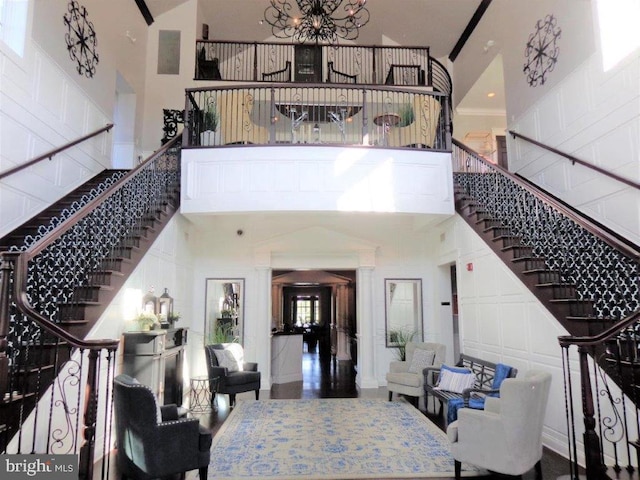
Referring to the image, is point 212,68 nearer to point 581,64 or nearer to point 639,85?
point 581,64

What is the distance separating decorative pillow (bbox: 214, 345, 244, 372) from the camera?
6.79 meters

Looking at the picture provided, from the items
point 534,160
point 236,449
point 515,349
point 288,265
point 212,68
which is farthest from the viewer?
point 212,68

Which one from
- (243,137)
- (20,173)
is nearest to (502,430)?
(20,173)

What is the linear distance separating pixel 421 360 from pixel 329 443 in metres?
2.50

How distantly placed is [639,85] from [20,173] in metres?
7.49

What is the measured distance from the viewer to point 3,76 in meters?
5.14

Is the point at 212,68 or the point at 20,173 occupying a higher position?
the point at 212,68

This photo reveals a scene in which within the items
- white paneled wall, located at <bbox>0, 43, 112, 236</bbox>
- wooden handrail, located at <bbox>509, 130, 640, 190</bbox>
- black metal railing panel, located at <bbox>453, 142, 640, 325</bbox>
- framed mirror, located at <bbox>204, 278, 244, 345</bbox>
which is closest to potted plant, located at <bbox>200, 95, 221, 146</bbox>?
white paneled wall, located at <bbox>0, 43, 112, 236</bbox>

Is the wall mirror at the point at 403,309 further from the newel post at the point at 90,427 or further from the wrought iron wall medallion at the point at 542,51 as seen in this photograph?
the newel post at the point at 90,427

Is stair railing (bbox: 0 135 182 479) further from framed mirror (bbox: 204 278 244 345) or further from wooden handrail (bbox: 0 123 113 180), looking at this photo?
framed mirror (bbox: 204 278 244 345)

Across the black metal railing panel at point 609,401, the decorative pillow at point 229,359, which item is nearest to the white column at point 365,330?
the decorative pillow at point 229,359

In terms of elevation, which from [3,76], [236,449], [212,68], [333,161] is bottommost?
[236,449]

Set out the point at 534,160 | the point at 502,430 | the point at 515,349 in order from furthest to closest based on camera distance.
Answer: the point at 534,160 < the point at 515,349 < the point at 502,430

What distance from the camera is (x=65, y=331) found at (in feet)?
10.4
